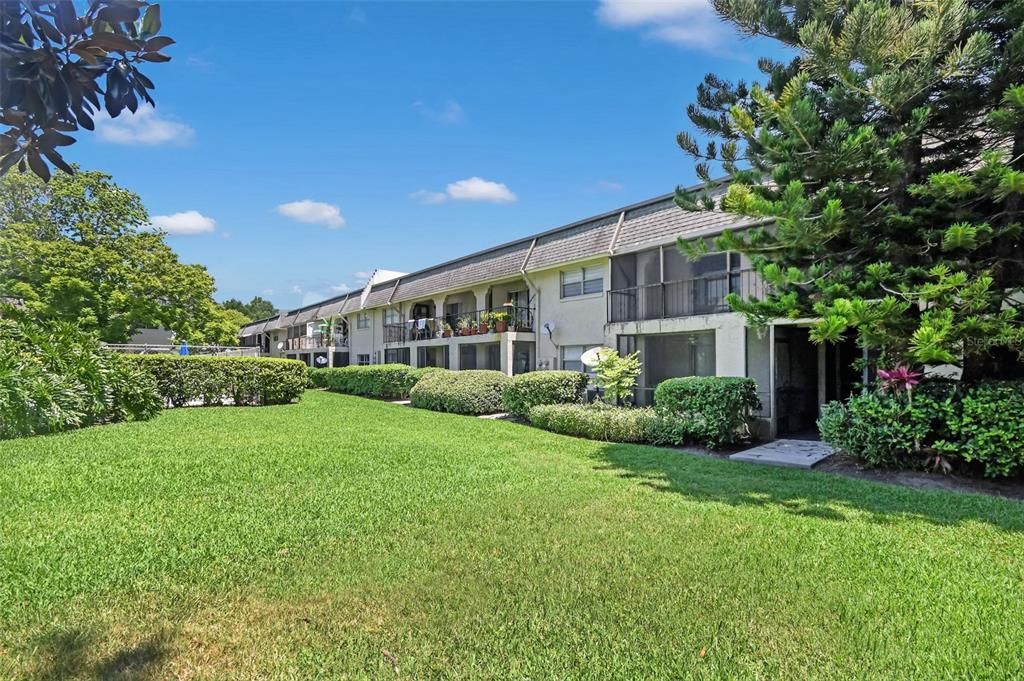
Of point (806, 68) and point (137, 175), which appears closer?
point (806, 68)

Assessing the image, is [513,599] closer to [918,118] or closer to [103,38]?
[103,38]

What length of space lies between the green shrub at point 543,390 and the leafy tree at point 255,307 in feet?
271

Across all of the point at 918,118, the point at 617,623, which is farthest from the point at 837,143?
the point at 617,623

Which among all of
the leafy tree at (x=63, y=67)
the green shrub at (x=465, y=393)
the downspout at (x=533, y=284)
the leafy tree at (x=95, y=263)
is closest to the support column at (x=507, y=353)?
the downspout at (x=533, y=284)

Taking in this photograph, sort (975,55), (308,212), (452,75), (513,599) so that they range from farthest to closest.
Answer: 1. (308,212)
2. (452,75)
3. (975,55)
4. (513,599)

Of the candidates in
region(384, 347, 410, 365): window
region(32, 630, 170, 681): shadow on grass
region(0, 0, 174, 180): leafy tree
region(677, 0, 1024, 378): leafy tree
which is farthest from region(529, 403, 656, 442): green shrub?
region(384, 347, 410, 365): window

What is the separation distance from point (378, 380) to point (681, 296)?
14345mm

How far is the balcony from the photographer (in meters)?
37.5

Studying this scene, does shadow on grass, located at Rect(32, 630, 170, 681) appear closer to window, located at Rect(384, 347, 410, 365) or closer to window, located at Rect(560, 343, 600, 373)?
window, located at Rect(560, 343, 600, 373)

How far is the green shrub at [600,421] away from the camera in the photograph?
1148cm

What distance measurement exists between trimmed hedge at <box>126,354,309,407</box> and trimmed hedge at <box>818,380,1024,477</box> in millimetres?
16495

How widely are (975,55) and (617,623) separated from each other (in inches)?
294

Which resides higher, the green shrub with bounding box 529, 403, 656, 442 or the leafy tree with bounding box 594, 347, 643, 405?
the leafy tree with bounding box 594, 347, 643, 405

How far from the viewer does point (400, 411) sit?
1720cm
